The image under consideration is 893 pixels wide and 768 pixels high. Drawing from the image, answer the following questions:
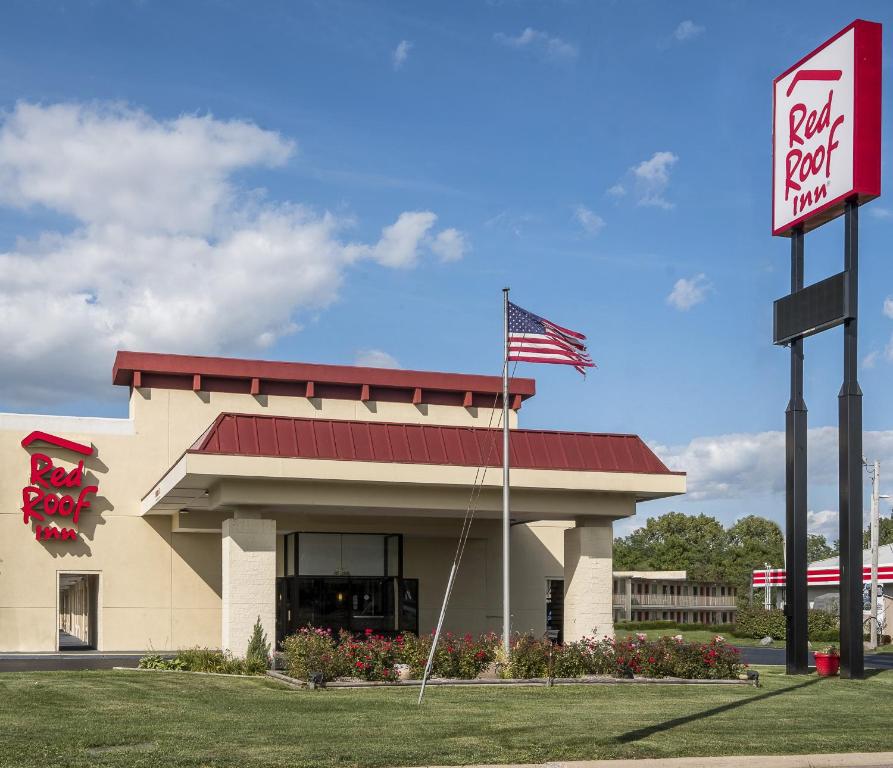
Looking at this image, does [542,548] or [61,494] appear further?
[542,548]

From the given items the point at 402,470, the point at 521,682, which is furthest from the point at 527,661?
the point at 402,470

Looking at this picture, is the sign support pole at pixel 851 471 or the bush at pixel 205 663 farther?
the sign support pole at pixel 851 471

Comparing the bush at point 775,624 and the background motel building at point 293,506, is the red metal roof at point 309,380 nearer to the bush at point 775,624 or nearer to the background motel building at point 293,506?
the background motel building at point 293,506

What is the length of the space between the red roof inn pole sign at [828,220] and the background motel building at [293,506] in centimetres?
372

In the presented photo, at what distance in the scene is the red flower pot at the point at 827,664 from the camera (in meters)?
28.3

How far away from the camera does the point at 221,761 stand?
14000 millimetres

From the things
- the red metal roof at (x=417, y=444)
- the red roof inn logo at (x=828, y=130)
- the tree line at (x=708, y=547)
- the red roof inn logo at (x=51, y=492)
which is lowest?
the tree line at (x=708, y=547)

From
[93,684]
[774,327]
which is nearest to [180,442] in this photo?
[93,684]

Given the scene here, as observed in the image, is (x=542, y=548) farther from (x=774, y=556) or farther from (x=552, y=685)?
(x=774, y=556)

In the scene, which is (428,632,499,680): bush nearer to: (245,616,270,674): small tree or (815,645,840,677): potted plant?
(245,616,270,674): small tree

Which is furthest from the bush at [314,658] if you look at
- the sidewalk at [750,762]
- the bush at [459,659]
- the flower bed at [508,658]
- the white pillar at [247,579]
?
the sidewalk at [750,762]

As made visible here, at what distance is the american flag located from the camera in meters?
26.2

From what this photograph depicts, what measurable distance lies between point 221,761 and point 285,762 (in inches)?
29.5

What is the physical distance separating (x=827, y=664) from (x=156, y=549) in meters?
20.1
